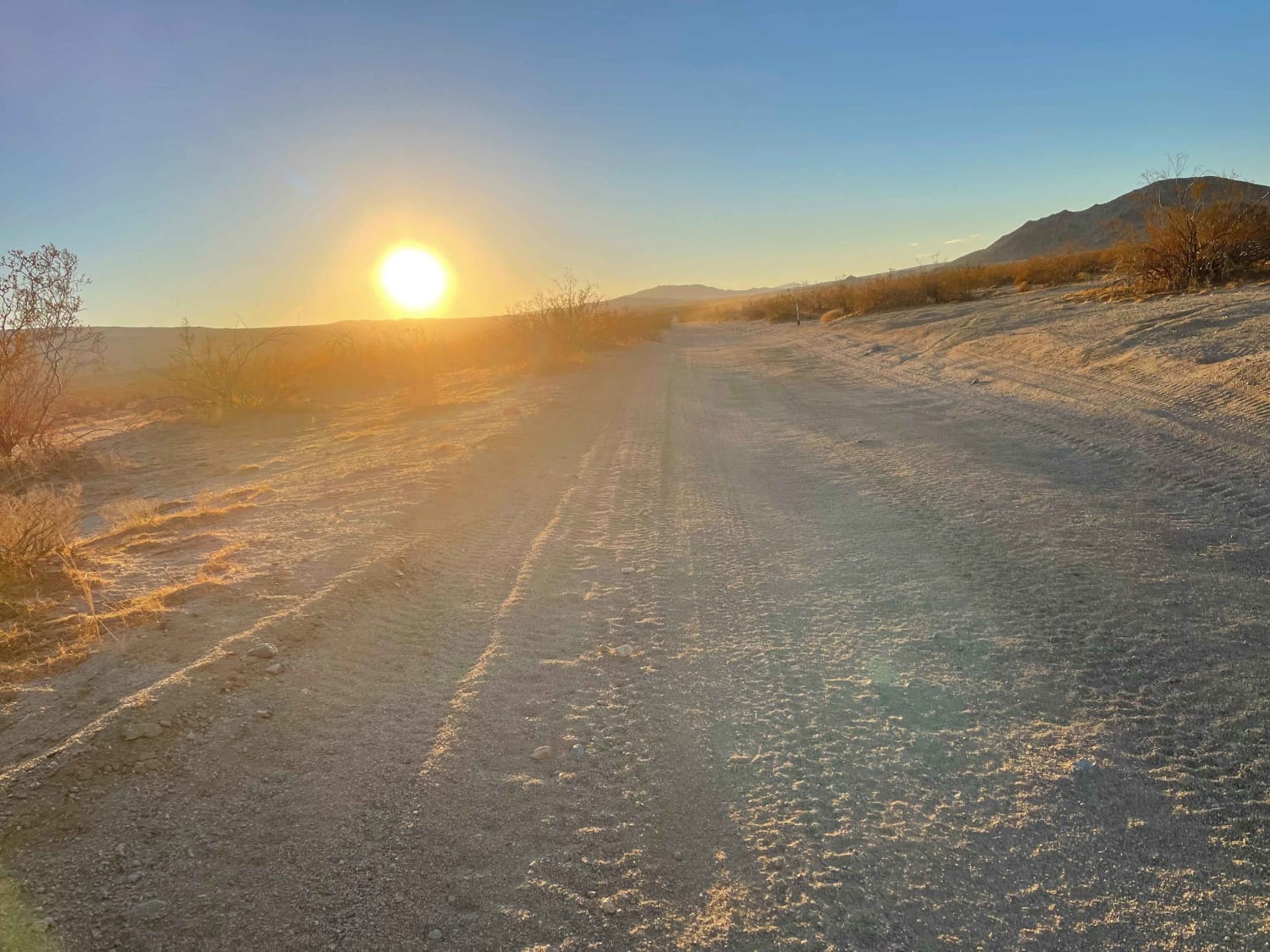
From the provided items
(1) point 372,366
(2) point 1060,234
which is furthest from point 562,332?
(2) point 1060,234

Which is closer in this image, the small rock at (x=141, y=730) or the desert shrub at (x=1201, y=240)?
the small rock at (x=141, y=730)

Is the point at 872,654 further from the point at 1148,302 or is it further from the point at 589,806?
the point at 1148,302

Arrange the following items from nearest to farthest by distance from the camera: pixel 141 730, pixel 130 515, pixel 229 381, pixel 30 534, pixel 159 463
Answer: pixel 141 730 → pixel 30 534 → pixel 130 515 → pixel 159 463 → pixel 229 381

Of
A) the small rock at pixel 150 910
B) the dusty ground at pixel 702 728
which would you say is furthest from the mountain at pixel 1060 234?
the small rock at pixel 150 910

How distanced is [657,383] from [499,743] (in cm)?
1262

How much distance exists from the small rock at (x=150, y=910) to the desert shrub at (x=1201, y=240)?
18761 millimetres

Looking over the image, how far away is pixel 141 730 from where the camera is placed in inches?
118

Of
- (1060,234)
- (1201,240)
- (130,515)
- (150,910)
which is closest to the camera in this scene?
(150,910)

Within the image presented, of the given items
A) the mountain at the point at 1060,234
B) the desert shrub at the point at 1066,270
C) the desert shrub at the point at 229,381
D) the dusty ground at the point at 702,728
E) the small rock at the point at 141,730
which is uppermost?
the mountain at the point at 1060,234

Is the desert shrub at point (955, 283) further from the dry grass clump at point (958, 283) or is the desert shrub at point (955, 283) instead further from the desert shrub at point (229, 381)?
the desert shrub at point (229, 381)

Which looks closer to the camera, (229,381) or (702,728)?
(702,728)

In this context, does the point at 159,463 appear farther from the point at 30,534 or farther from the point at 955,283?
the point at 955,283

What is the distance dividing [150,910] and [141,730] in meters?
1.03

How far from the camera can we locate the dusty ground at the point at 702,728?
2182mm
